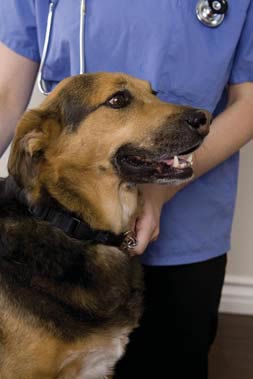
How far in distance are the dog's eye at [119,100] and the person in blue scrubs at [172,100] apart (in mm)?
110

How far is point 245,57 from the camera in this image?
3.58 feet

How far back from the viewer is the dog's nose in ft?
3.03

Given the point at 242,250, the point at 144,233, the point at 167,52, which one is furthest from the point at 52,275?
the point at 242,250

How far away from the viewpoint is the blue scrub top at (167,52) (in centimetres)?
104

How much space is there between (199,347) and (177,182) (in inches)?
19.7

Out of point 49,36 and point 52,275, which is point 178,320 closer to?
point 52,275

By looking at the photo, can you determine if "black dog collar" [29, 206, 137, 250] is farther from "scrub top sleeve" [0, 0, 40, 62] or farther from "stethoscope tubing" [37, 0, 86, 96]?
"scrub top sleeve" [0, 0, 40, 62]

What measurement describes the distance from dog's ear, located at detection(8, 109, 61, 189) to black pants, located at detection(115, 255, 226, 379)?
1.29 ft

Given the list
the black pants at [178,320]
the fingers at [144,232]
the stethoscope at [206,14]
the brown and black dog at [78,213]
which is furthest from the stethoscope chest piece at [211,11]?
the black pants at [178,320]

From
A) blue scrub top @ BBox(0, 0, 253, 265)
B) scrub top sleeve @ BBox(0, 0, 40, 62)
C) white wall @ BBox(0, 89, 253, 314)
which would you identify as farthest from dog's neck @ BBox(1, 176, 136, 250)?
white wall @ BBox(0, 89, 253, 314)

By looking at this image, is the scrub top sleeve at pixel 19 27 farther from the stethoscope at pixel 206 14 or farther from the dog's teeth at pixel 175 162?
the dog's teeth at pixel 175 162

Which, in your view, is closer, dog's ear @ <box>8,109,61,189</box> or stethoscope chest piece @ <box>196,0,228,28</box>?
dog's ear @ <box>8,109,61,189</box>

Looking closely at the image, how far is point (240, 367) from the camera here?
5.56 feet

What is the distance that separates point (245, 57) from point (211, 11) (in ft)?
0.40
